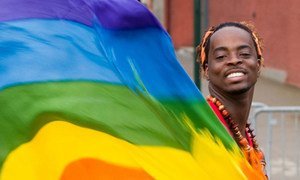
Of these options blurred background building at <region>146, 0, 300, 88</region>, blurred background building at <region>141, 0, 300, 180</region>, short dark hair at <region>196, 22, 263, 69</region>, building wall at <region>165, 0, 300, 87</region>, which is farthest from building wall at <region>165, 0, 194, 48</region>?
short dark hair at <region>196, 22, 263, 69</region>

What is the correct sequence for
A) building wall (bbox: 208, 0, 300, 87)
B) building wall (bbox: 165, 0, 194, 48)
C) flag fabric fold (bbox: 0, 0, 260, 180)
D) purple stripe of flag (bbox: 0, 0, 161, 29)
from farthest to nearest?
building wall (bbox: 165, 0, 194, 48)
building wall (bbox: 208, 0, 300, 87)
purple stripe of flag (bbox: 0, 0, 161, 29)
flag fabric fold (bbox: 0, 0, 260, 180)

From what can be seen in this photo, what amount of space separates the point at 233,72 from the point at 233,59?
47mm

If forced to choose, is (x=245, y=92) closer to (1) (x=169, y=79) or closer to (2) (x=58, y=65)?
(1) (x=169, y=79)

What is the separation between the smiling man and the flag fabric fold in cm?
61

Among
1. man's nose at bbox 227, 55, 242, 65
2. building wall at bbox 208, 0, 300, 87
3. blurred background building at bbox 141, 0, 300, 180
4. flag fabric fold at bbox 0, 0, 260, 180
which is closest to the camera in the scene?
flag fabric fold at bbox 0, 0, 260, 180

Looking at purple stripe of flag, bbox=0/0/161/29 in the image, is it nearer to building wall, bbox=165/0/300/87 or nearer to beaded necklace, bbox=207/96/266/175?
beaded necklace, bbox=207/96/266/175

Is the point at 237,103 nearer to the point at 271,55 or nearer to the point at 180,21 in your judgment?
the point at 271,55

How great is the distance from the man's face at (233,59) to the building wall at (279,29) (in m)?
11.7

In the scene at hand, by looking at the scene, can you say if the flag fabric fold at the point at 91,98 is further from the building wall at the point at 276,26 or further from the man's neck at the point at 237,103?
the building wall at the point at 276,26

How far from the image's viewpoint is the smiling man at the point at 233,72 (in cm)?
268

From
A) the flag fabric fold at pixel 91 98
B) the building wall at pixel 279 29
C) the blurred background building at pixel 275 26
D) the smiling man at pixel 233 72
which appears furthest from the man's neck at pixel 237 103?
the building wall at pixel 279 29

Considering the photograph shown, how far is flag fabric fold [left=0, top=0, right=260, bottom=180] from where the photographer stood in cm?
184

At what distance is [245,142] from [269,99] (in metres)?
10.5

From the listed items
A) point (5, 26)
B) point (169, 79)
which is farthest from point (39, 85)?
point (169, 79)
